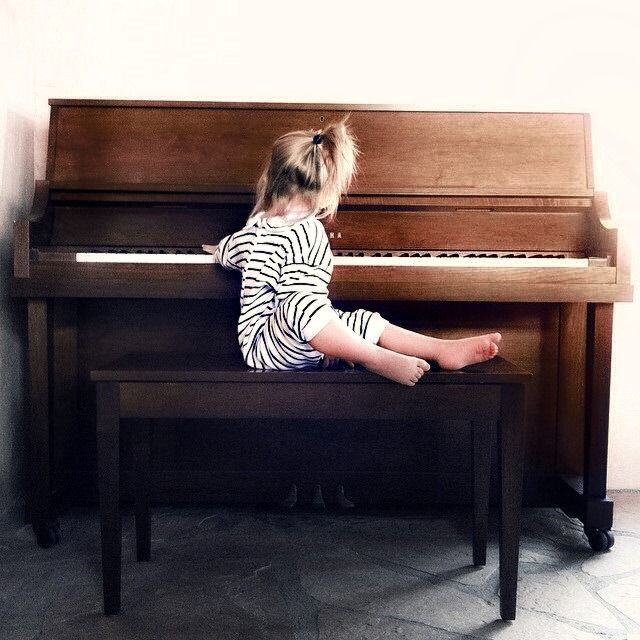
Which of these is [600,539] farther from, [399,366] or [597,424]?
[399,366]

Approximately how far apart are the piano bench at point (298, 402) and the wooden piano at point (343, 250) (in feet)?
1.86

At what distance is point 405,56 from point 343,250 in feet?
3.16

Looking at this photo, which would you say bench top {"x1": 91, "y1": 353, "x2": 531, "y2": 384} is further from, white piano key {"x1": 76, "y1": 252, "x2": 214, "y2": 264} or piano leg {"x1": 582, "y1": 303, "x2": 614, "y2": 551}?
piano leg {"x1": 582, "y1": 303, "x2": 614, "y2": 551}

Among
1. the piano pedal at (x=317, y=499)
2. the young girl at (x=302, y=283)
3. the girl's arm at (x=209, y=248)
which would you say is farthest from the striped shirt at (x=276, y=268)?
the piano pedal at (x=317, y=499)

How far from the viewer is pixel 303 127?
2.24 m

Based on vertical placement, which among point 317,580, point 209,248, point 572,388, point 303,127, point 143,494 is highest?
point 303,127

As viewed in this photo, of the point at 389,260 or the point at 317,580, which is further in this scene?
the point at 389,260

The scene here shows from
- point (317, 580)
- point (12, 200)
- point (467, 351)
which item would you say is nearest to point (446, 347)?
point (467, 351)

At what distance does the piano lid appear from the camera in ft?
7.22

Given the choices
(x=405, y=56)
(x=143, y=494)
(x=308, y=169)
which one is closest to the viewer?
(x=308, y=169)

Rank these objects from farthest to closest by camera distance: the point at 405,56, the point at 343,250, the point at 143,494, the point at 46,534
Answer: the point at 405,56, the point at 343,250, the point at 46,534, the point at 143,494

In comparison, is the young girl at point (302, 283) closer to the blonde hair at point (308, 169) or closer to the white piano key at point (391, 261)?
the blonde hair at point (308, 169)

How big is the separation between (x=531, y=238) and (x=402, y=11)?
1096 millimetres

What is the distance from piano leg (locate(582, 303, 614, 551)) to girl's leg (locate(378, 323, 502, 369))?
1.59 ft
